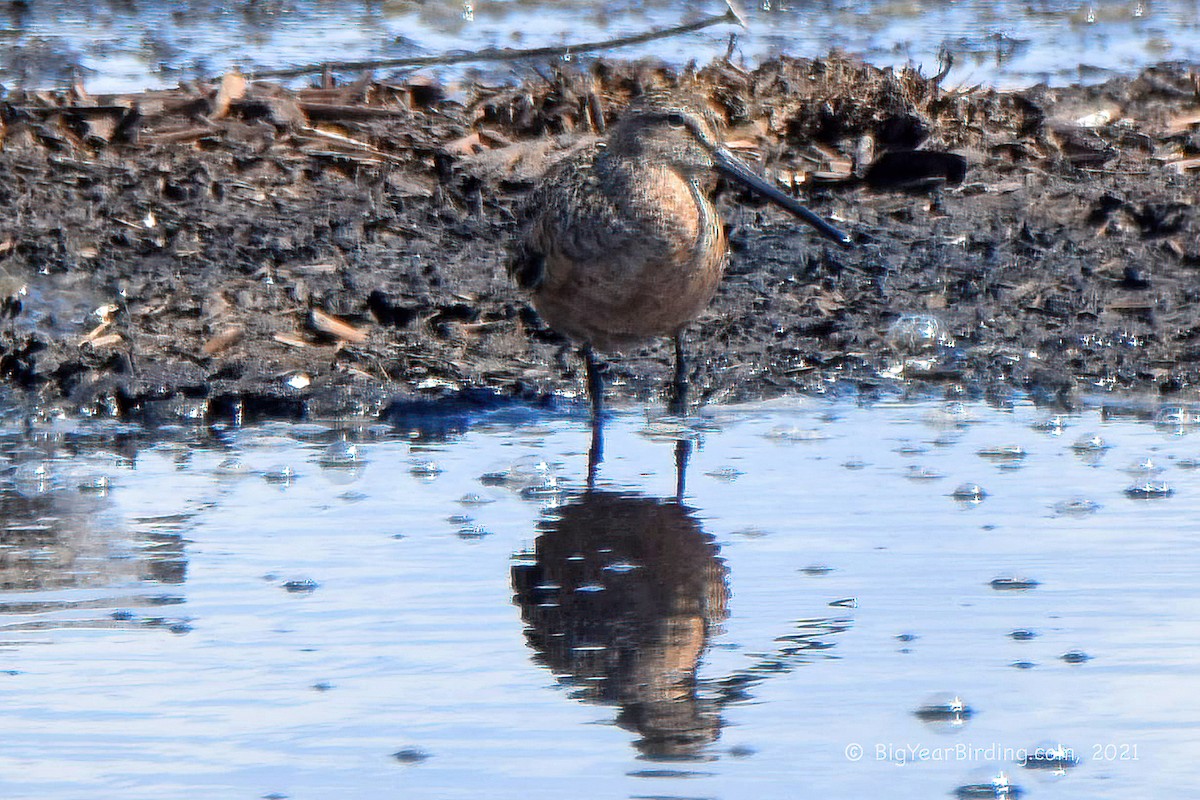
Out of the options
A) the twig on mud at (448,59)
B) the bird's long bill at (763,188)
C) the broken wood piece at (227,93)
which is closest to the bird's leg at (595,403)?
the bird's long bill at (763,188)

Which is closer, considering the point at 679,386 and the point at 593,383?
the point at 593,383

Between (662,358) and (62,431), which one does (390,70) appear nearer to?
(662,358)

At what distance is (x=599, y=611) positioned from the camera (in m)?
4.25

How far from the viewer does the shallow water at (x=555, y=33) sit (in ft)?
40.6

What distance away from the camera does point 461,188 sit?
873cm

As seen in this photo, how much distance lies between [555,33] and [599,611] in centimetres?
1048

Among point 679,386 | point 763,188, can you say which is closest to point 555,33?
point 763,188

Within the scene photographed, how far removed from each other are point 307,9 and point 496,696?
13045 mm

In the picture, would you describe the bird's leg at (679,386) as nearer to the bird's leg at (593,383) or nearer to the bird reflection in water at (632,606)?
the bird's leg at (593,383)

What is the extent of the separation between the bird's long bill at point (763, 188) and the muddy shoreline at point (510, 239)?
264mm

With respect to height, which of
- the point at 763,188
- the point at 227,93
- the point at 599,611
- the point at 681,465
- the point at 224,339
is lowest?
the point at 599,611

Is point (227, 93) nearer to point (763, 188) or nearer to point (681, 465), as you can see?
point (763, 188)

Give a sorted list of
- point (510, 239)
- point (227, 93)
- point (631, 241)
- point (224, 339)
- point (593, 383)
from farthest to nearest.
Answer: point (227, 93) < point (510, 239) < point (224, 339) < point (593, 383) < point (631, 241)

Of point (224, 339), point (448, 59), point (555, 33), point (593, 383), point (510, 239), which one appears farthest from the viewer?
point (555, 33)
